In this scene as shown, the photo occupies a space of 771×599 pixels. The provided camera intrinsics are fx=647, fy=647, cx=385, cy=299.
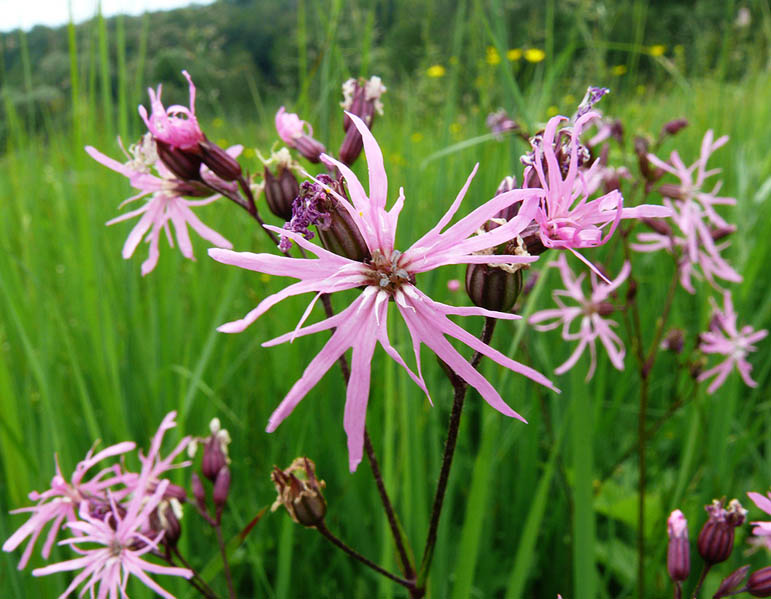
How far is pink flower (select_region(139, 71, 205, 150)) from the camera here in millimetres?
917

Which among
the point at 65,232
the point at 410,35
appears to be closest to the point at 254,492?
the point at 65,232

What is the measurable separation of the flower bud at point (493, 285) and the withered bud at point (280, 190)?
337mm

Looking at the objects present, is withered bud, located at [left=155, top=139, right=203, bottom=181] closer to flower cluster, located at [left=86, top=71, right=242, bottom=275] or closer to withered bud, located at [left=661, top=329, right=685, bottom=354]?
flower cluster, located at [left=86, top=71, right=242, bottom=275]

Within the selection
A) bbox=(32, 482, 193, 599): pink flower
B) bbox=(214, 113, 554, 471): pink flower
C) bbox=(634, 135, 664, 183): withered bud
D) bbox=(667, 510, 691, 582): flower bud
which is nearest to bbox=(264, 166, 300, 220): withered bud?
bbox=(214, 113, 554, 471): pink flower

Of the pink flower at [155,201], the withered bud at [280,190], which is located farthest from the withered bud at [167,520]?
the withered bud at [280,190]

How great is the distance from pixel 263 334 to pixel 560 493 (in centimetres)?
92

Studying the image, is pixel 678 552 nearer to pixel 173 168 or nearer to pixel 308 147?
pixel 308 147

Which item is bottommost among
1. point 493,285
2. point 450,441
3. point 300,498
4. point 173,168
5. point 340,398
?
point 340,398

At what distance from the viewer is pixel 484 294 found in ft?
2.42

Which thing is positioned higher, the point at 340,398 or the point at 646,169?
the point at 646,169

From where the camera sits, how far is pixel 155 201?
107 centimetres

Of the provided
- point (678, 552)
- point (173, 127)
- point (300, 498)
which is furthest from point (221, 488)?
point (678, 552)

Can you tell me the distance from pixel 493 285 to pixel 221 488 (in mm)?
668

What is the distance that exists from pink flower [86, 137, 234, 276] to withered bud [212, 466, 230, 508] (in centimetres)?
38
